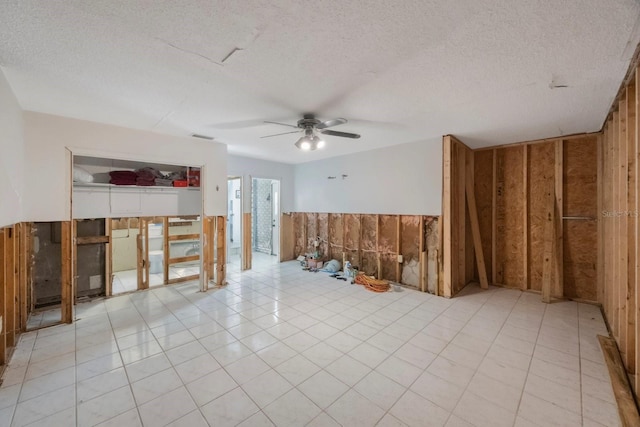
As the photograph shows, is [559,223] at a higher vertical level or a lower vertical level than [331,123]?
lower

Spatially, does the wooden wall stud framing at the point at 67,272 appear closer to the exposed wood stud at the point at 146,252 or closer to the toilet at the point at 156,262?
the exposed wood stud at the point at 146,252

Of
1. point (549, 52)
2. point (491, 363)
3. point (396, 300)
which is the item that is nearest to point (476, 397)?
point (491, 363)

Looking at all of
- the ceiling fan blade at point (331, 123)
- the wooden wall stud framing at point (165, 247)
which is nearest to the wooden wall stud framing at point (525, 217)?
the ceiling fan blade at point (331, 123)

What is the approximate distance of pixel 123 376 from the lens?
87.2 inches

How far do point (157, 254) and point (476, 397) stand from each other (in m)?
5.64

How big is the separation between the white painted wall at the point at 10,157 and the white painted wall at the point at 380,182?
13.5 feet

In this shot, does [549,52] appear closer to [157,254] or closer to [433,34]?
[433,34]

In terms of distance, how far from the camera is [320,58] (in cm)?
192

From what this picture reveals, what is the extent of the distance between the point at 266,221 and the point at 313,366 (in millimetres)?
5908

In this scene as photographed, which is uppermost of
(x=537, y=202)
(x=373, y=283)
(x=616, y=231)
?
(x=537, y=202)

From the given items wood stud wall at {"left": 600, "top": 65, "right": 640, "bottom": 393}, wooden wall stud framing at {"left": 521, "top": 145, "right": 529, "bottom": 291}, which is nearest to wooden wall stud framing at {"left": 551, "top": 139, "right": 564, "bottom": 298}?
wooden wall stud framing at {"left": 521, "top": 145, "right": 529, "bottom": 291}

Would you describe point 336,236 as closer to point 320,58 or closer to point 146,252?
point 146,252

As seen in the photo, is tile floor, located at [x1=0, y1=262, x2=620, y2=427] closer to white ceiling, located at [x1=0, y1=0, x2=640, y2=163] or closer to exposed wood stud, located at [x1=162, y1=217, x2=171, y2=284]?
exposed wood stud, located at [x1=162, y1=217, x2=171, y2=284]

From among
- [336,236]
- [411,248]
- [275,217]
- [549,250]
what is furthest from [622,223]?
[275,217]
